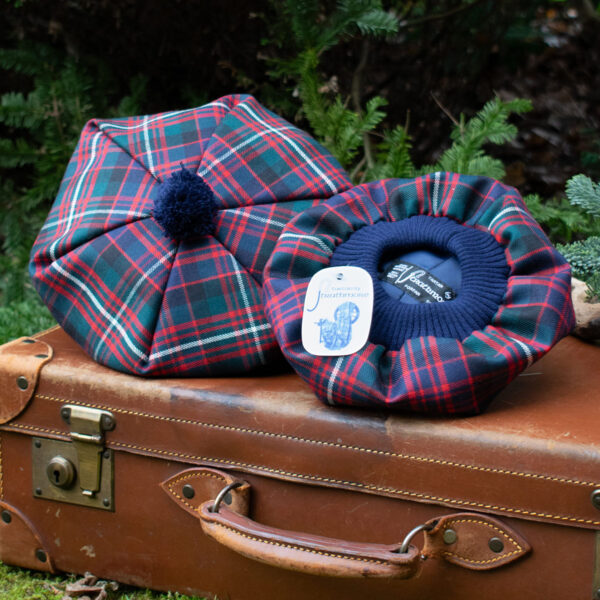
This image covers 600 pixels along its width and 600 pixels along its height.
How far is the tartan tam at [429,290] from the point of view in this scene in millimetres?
1055

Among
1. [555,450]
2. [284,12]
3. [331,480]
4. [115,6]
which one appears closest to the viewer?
[555,450]

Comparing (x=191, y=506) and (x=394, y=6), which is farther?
(x=394, y=6)

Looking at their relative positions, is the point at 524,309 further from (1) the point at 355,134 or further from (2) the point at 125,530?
(1) the point at 355,134

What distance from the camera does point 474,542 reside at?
106cm

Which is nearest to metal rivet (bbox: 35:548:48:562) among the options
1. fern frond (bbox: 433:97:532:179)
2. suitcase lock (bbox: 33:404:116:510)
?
suitcase lock (bbox: 33:404:116:510)

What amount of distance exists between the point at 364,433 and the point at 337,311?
0.60 feet

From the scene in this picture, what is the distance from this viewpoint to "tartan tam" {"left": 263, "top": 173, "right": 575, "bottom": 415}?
1.05 meters

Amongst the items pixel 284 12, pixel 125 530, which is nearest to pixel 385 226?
pixel 125 530

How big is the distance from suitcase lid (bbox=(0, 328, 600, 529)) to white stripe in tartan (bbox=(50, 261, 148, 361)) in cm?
6

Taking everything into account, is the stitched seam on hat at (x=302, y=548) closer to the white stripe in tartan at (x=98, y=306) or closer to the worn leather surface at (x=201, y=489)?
the worn leather surface at (x=201, y=489)

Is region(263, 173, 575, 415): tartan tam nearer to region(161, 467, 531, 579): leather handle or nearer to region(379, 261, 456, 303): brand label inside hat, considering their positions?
region(379, 261, 456, 303): brand label inside hat

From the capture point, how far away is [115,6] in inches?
87.7

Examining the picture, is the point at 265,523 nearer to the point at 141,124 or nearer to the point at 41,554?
the point at 41,554

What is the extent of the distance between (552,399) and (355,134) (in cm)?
93
